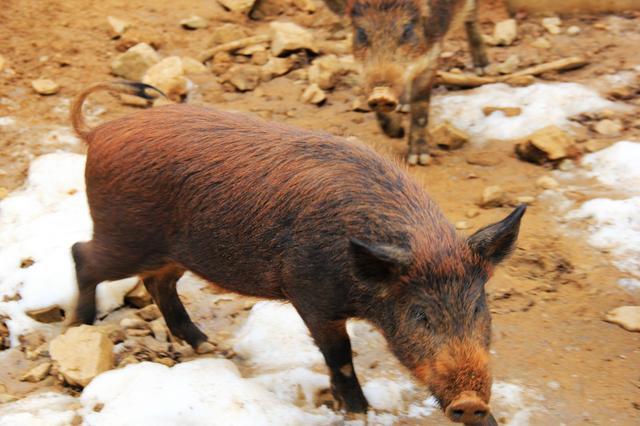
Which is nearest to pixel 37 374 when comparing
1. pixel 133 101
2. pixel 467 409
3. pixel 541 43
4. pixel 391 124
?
pixel 467 409

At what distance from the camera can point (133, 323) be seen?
457 centimetres

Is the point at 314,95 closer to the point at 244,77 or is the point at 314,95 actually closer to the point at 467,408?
the point at 244,77

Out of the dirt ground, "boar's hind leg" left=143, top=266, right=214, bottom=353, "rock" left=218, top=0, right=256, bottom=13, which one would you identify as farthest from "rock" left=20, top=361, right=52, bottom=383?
"rock" left=218, top=0, right=256, bottom=13

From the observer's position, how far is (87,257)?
13.7 ft

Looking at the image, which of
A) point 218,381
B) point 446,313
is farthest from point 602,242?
point 218,381

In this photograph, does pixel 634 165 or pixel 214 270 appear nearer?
pixel 214 270

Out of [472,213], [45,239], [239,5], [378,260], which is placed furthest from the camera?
[239,5]

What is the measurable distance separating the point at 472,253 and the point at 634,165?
9.31 ft

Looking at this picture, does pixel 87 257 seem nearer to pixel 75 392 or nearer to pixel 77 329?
pixel 77 329

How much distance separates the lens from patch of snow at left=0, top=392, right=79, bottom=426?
141 inches

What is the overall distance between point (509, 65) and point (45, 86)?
4.03 m

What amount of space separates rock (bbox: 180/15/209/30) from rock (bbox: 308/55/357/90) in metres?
1.23

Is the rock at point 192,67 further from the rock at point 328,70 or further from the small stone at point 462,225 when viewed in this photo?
the small stone at point 462,225

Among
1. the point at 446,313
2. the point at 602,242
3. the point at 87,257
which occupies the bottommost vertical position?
the point at 602,242
